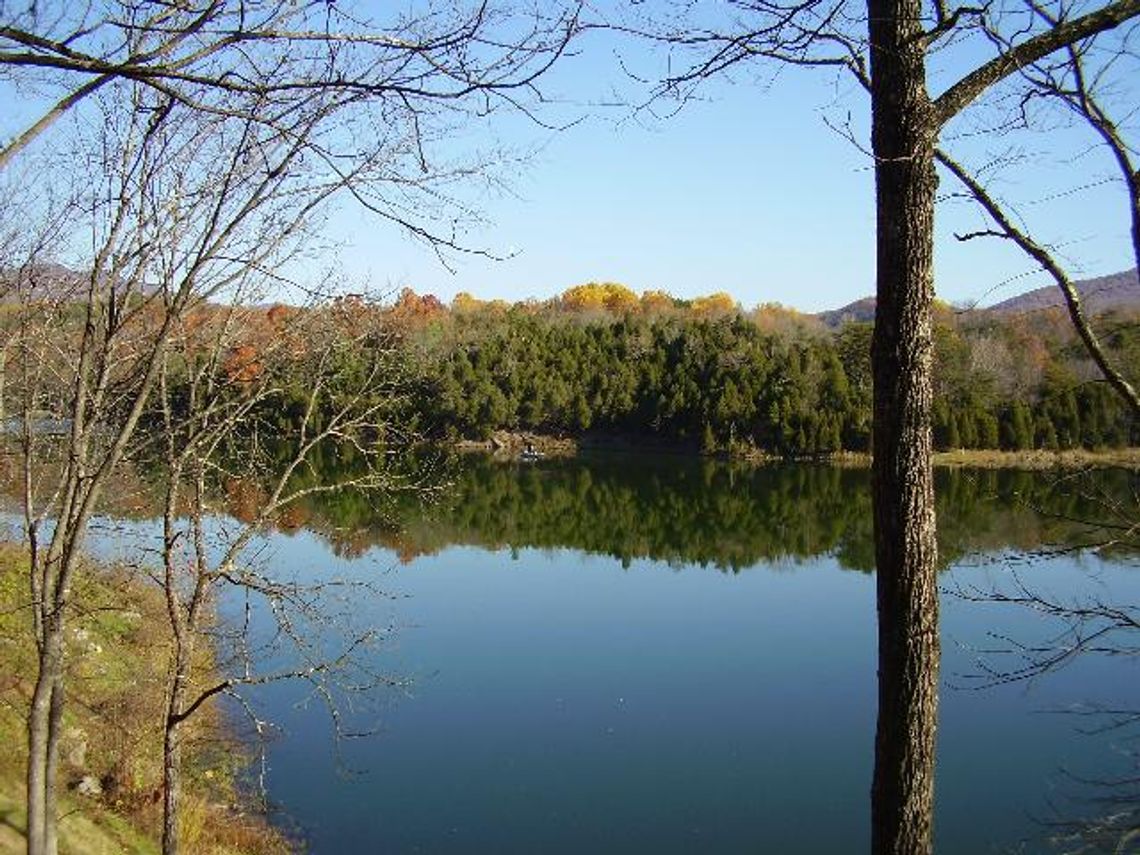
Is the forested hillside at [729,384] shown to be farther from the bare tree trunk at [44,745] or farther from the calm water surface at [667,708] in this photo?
the bare tree trunk at [44,745]

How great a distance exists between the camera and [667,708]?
1163 centimetres

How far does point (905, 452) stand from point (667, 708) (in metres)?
9.19

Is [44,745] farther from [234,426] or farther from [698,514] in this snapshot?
[698,514]

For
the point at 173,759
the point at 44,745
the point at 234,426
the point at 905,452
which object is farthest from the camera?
the point at 234,426

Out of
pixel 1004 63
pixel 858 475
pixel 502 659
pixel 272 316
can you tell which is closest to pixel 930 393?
pixel 1004 63

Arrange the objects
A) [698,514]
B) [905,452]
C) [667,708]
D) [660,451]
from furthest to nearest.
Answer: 1. [660,451]
2. [698,514]
3. [667,708]
4. [905,452]

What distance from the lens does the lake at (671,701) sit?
8648mm

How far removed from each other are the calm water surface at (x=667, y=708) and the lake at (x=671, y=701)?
4 cm

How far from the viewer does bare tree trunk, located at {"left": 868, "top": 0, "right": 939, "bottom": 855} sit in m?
2.96

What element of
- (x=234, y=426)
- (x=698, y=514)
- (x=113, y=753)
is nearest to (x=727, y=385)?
(x=698, y=514)

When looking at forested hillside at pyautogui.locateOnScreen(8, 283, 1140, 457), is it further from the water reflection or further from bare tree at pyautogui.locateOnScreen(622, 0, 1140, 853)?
bare tree at pyautogui.locateOnScreen(622, 0, 1140, 853)

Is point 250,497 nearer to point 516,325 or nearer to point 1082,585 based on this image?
point 1082,585

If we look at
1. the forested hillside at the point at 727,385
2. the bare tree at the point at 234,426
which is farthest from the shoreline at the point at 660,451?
the bare tree at the point at 234,426

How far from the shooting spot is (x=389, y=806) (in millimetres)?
9266
